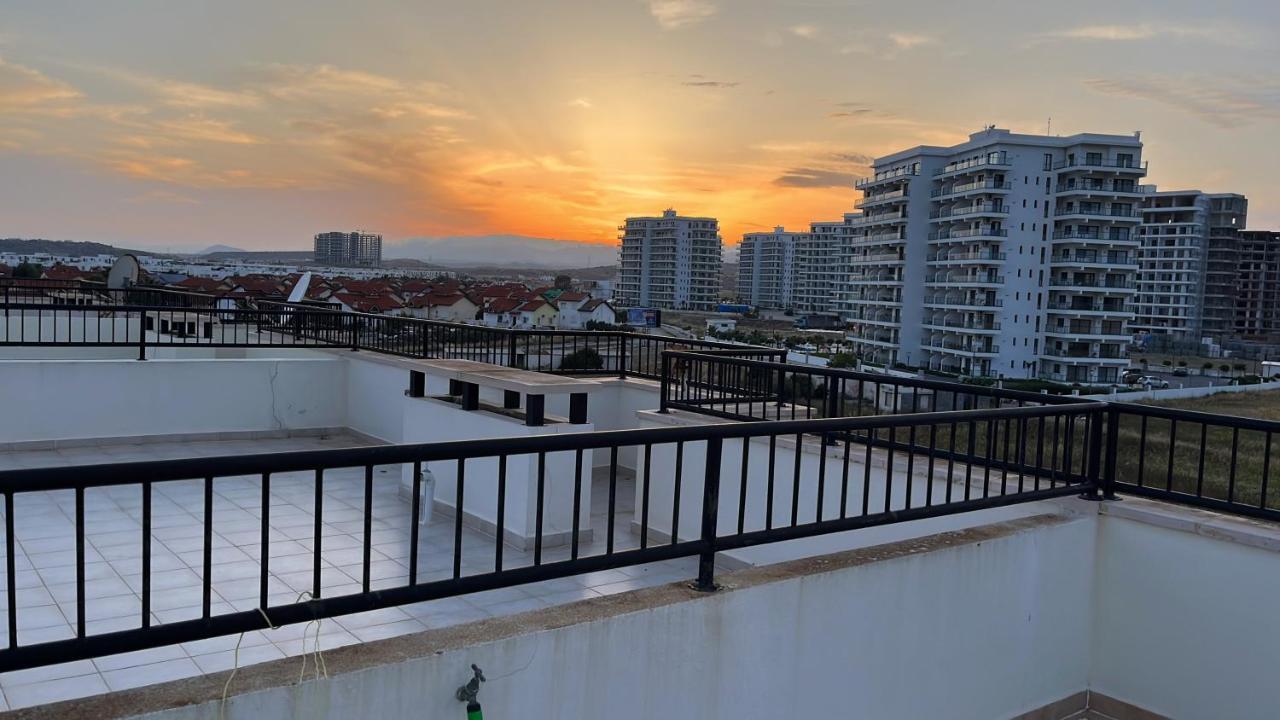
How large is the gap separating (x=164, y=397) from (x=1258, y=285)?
137581 millimetres

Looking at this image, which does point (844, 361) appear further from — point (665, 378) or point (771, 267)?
point (771, 267)

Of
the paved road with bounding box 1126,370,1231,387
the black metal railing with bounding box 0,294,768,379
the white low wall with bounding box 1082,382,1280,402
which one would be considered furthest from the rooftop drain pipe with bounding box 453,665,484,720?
the paved road with bounding box 1126,370,1231,387

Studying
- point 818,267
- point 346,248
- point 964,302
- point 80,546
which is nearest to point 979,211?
point 964,302

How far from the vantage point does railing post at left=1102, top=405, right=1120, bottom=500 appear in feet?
15.7

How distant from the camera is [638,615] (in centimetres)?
297

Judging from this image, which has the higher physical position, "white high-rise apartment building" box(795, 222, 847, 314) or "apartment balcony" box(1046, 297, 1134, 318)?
"white high-rise apartment building" box(795, 222, 847, 314)

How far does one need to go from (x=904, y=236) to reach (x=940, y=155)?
26.7 ft

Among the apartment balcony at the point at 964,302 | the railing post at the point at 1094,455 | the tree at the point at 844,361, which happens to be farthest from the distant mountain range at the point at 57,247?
the railing post at the point at 1094,455

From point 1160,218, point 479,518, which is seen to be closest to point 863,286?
point 1160,218

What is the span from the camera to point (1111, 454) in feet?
15.7

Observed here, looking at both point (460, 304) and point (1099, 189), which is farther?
point (460, 304)

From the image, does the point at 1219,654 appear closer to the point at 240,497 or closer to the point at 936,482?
the point at 936,482

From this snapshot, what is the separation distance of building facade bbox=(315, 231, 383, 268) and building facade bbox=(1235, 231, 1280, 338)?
128225 mm

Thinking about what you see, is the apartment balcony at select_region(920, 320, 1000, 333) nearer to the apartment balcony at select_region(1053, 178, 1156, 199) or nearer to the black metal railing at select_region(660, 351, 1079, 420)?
the apartment balcony at select_region(1053, 178, 1156, 199)
